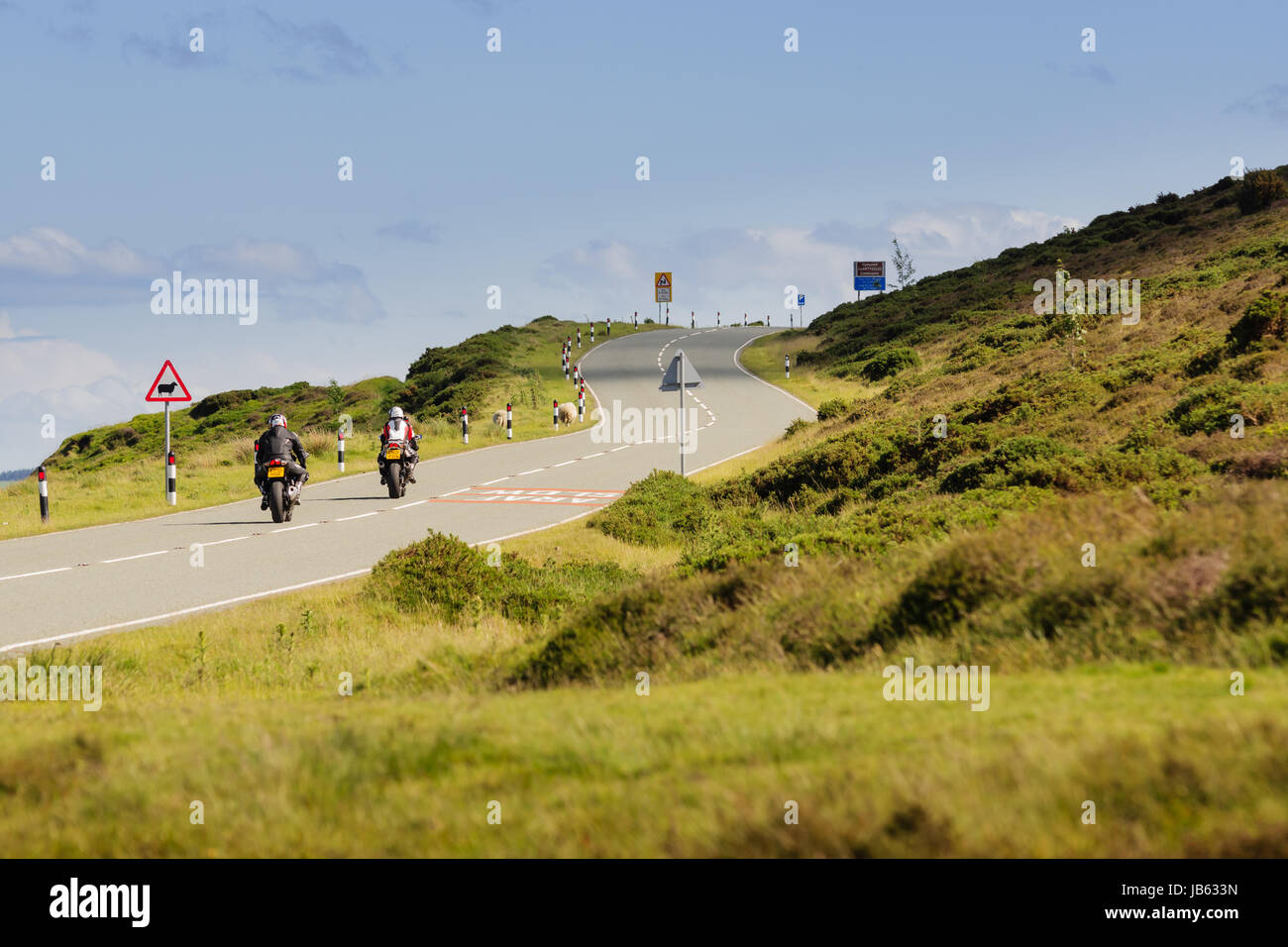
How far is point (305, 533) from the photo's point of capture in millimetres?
16750

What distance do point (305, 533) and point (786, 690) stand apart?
12.7 meters

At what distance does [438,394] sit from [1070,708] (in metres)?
47.6

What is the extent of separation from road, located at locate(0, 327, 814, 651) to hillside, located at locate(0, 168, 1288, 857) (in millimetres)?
1497

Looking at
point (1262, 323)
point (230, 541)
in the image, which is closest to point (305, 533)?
point (230, 541)

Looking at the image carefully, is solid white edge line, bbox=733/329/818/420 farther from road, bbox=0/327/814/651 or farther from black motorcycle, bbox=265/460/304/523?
black motorcycle, bbox=265/460/304/523

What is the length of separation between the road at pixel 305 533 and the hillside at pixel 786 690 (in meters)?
1.50

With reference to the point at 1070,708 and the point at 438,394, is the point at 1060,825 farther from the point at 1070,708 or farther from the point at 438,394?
the point at 438,394

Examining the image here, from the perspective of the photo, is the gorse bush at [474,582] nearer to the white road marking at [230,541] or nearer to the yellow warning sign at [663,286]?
the white road marking at [230,541]

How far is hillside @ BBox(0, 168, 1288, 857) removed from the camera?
3637 millimetres

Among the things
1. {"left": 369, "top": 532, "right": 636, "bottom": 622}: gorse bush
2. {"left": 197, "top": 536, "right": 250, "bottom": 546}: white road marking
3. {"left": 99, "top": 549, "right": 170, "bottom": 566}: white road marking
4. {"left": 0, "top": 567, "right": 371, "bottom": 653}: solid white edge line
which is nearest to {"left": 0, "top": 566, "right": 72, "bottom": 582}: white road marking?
{"left": 99, "top": 549, "right": 170, "bottom": 566}: white road marking

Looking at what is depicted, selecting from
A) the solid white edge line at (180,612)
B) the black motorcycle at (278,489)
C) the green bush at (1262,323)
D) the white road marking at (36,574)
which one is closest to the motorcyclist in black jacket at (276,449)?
the black motorcycle at (278,489)

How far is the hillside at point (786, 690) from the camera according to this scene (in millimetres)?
3637

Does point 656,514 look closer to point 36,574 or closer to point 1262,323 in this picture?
point 36,574
